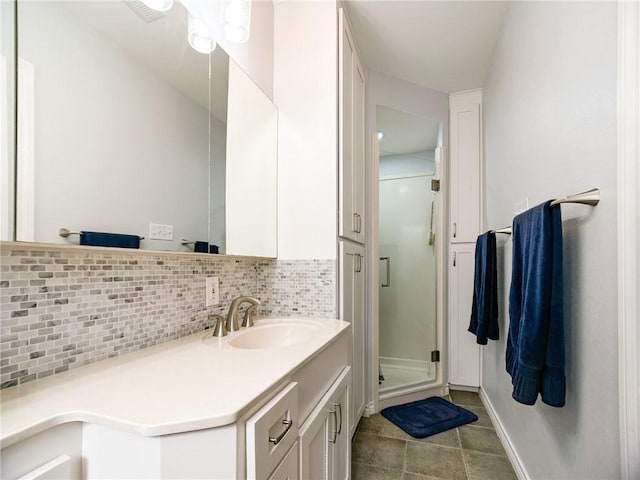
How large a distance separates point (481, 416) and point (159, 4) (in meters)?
2.88

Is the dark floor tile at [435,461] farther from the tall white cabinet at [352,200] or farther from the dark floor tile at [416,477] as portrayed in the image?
the tall white cabinet at [352,200]

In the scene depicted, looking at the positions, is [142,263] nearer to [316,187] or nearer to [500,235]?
[316,187]

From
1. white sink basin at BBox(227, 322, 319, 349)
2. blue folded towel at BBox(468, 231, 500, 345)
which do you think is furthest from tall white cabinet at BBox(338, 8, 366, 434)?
blue folded towel at BBox(468, 231, 500, 345)

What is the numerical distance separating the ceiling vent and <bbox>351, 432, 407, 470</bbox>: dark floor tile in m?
2.19

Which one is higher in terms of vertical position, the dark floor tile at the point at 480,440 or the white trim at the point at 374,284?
the white trim at the point at 374,284

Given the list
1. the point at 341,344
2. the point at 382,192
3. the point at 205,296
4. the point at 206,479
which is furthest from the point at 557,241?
the point at 382,192

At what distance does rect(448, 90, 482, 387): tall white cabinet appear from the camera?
99.8 inches

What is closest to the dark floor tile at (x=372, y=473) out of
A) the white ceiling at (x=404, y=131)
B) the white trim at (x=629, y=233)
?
the white trim at (x=629, y=233)

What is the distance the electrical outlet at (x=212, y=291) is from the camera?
1.29 meters

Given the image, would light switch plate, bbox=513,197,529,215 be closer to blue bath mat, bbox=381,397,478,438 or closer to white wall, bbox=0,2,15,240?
blue bath mat, bbox=381,397,478,438

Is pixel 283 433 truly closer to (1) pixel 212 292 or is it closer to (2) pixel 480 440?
(1) pixel 212 292

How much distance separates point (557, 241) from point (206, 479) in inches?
45.5

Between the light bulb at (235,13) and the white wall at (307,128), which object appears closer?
the light bulb at (235,13)

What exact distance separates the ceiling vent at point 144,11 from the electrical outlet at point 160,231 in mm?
652
